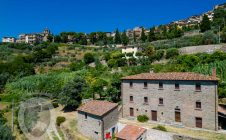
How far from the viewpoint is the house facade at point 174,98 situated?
28.1 metres

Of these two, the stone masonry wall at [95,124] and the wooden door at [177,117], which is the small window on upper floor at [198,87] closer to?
the wooden door at [177,117]

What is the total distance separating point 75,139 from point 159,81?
46.6 feet

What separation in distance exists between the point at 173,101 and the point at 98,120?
10677mm

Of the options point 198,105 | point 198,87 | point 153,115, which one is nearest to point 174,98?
point 198,105

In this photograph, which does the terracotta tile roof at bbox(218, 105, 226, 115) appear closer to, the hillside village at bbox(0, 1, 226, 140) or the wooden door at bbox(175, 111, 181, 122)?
the hillside village at bbox(0, 1, 226, 140)

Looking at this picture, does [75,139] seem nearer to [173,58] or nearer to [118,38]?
[173,58]

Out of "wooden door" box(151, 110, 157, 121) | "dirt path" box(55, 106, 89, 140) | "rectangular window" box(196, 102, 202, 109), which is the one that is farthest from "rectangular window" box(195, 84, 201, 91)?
"dirt path" box(55, 106, 89, 140)

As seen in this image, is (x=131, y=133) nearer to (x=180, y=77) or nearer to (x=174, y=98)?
(x=174, y=98)

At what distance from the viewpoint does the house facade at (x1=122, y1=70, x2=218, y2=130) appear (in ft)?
92.3

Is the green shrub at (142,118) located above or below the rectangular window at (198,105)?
below

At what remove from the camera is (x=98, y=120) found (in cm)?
2928

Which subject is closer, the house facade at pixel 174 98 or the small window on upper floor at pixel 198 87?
the house facade at pixel 174 98

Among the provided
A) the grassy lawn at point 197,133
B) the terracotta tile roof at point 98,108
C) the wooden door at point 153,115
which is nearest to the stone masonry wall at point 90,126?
the terracotta tile roof at point 98,108

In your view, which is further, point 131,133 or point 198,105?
point 198,105
